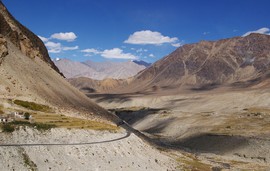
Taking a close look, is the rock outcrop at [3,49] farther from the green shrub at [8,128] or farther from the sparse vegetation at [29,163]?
the sparse vegetation at [29,163]

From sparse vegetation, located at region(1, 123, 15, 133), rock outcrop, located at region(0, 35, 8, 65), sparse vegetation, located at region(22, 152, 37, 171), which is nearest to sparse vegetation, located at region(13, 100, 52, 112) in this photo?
rock outcrop, located at region(0, 35, 8, 65)

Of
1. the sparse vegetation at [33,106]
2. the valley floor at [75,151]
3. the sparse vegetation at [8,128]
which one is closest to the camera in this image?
the valley floor at [75,151]

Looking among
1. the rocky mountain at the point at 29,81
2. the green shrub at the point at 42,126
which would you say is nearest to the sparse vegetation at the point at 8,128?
the green shrub at the point at 42,126

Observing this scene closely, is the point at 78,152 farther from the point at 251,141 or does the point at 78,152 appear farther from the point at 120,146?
the point at 251,141

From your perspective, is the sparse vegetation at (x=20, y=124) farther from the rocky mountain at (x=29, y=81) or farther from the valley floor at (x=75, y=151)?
the rocky mountain at (x=29, y=81)

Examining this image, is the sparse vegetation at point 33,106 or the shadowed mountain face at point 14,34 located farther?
the shadowed mountain face at point 14,34

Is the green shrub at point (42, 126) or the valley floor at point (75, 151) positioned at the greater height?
the green shrub at point (42, 126)

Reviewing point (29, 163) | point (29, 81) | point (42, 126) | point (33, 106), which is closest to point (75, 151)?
point (42, 126)

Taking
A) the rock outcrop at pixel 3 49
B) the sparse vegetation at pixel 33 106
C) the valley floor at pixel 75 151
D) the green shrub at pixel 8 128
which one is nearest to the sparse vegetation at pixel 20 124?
the green shrub at pixel 8 128

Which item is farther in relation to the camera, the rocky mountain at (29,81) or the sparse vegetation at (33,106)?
the rocky mountain at (29,81)

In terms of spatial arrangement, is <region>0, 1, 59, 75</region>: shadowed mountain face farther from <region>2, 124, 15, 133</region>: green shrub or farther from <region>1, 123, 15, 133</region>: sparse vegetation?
<region>2, 124, 15, 133</region>: green shrub

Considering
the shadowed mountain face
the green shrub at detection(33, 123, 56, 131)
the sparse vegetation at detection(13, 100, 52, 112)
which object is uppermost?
the shadowed mountain face

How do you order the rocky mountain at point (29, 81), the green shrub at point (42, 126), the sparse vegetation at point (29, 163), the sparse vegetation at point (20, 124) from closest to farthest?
the sparse vegetation at point (29, 163) → the sparse vegetation at point (20, 124) → the green shrub at point (42, 126) → the rocky mountain at point (29, 81)

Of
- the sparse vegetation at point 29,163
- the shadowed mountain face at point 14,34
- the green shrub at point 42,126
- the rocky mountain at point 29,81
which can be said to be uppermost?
the shadowed mountain face at point 14,34
